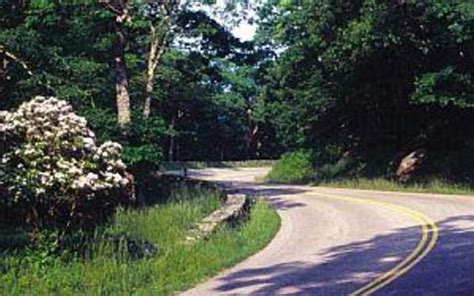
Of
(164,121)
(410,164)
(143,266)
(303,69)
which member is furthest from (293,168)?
(143,266)

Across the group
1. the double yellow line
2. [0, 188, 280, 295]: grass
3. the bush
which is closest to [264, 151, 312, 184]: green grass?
the bush

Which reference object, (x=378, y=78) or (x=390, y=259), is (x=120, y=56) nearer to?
(x=390, y=259)

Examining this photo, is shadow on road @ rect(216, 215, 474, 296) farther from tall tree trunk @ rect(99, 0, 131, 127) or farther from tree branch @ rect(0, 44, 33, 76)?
tall tree trunk @ rect(99, 0, 131, 127)

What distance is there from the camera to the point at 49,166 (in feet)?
→ 52.3

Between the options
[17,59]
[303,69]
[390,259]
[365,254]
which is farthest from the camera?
[303,69]

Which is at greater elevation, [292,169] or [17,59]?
[17,59]

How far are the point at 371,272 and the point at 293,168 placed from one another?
133ft

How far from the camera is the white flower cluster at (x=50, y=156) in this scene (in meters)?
15.7

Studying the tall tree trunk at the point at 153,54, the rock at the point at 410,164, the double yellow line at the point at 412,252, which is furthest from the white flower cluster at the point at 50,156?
the rock at the point at 410,164

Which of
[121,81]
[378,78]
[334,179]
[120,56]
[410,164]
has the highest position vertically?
[378,78]

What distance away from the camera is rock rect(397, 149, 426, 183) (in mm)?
39438

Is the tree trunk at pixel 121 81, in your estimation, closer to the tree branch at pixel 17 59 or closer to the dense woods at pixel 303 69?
the dense woods at pixel 303 69

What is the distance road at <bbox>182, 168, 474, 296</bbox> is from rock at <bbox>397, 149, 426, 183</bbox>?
11633 mm

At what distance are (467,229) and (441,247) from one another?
3222mm
